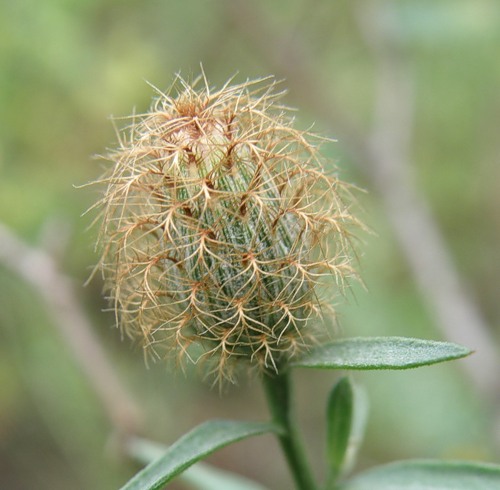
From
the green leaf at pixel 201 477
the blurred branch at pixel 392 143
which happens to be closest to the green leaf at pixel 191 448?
the green leaf at pixel 201 477

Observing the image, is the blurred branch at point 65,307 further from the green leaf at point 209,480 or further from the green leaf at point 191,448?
the green leaf at point 191,448

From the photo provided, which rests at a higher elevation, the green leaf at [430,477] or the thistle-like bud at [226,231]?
the thistle-like bud at [226,231]

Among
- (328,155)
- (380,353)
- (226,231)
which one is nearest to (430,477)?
(380,353)

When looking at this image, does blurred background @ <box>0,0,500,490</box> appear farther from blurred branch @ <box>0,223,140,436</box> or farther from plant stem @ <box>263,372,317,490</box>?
plant stem @ <box>263,372,317,490</box>

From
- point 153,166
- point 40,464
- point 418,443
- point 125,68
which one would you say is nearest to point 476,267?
point 418,443

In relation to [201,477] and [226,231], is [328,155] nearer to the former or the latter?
[201,477]

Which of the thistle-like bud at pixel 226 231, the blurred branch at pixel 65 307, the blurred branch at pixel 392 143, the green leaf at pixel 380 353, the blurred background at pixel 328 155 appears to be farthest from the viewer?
the blurred branch at pixel 392 143
